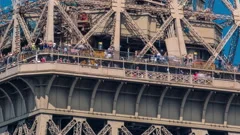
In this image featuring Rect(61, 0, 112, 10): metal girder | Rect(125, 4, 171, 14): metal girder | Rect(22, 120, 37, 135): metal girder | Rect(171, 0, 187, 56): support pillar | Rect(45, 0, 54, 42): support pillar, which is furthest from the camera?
Rect(125, 4, 171, 14): metal girder

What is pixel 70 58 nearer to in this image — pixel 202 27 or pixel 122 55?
pixel 122 55

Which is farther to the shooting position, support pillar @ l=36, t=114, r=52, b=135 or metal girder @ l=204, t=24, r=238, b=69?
metal girder @ l=204, t=24, r=238, b=69

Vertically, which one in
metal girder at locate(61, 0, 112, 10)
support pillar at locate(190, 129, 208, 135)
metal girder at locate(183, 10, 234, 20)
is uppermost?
metal girder at locate(183, 10, 234, 20)

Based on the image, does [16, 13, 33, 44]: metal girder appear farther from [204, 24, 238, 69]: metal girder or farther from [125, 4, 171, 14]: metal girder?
[204, 24, 238, 69]: metal girder

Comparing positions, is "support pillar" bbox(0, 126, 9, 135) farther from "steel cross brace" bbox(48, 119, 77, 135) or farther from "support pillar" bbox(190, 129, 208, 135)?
"support pillar" bbox(190, 129, 208, 135)

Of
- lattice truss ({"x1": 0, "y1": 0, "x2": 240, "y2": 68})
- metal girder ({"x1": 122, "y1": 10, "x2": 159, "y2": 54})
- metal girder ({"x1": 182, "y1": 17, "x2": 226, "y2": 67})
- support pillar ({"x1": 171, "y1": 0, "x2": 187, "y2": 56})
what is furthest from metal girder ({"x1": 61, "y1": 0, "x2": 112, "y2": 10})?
metal girder ({"x1": 182, "y1": 17, "x2": 226, "y2": 67})

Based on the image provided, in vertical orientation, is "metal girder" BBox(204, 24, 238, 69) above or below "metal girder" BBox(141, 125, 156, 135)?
above

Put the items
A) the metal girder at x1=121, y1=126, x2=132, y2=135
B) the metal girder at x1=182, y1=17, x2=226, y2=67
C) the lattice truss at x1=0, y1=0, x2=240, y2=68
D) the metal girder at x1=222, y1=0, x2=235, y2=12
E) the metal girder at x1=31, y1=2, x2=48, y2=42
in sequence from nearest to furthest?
the metal girder at x1=121, y1=126, x2=132, y2=135, the metal girder at x1=31, y1=2, x2=48, y2=42, the lattice truss at x1=0, y1=0, x2=240, y2=68, the metal girder at x1=182, y1=17, x2=226, y2=67, the metal girder at x1=222, y1=0, x2=235, y2=12

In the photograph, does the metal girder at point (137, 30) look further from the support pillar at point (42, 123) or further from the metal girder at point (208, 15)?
the support pillar at point (42, 123)
